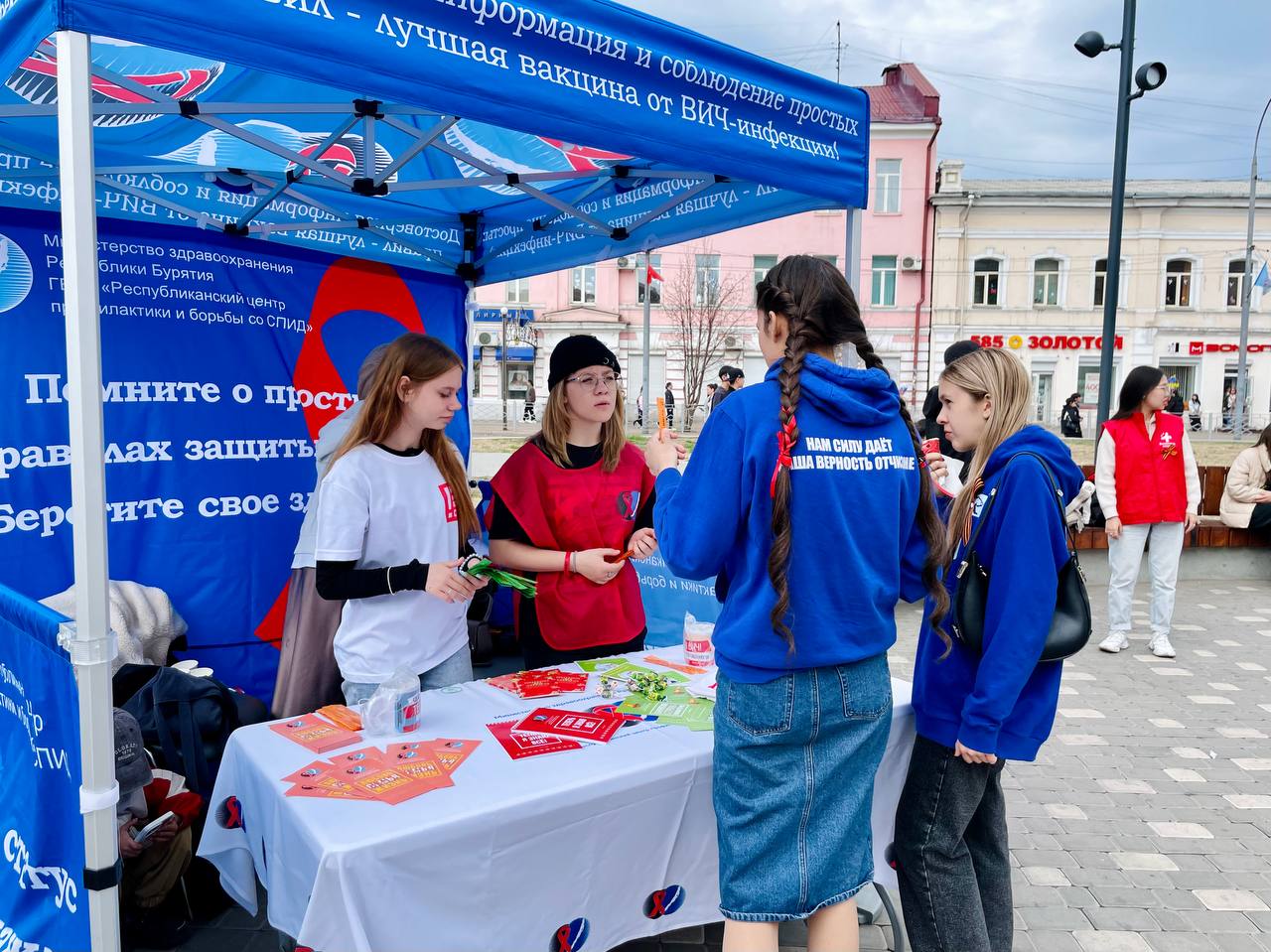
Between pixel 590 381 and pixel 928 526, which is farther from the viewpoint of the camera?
pixel 590 381

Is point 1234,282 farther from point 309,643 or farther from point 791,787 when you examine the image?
point 791,787

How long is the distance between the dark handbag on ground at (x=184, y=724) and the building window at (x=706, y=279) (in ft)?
83.1

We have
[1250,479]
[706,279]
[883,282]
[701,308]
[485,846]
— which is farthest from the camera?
[883,282]

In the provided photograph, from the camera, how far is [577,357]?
2.72 m

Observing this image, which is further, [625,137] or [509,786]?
[625,137]

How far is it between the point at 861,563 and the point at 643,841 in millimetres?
799

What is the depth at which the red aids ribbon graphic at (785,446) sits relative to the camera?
1518mm

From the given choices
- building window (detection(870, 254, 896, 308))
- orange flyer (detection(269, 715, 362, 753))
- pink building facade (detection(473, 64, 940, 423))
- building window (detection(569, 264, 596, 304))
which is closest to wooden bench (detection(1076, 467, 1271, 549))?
orange flyer (detection(269, 715, 362, 753))

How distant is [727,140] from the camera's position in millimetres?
2420

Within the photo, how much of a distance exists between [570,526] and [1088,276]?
101ft

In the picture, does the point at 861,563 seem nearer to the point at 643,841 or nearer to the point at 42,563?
the point at 643,841

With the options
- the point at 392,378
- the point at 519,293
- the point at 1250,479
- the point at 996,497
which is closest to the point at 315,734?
the point at 392,378

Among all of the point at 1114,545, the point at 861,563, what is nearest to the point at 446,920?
the point at 861,563

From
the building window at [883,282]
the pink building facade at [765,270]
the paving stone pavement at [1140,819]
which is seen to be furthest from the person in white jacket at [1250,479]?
the building window at [883,282]
